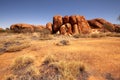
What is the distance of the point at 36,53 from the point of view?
1138 cm

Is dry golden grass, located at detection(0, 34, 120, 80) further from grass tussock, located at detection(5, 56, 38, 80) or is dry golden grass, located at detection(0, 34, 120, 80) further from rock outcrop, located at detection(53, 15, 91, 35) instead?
rock outcrop, located at detection(53, 15, 91, 35)

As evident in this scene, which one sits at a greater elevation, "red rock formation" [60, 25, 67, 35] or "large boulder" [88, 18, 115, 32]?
"large boulder" [88, 18, 115, 32]

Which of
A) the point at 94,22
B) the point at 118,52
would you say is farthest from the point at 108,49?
the point at 94,22

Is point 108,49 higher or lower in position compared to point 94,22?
lower

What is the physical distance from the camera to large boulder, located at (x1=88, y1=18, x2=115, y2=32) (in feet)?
132

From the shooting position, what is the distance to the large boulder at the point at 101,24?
40.4 m

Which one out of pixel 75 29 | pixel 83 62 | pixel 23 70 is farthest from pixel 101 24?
pixel 23 70

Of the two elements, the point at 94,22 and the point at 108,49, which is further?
the point at 94,22

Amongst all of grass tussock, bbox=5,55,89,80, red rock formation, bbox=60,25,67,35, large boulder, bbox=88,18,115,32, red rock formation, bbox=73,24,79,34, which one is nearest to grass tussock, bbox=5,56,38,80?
grass tussock, bbox=5,55,89,80

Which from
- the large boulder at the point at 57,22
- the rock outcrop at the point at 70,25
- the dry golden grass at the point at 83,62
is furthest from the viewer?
the large boulder at the point at 57,22

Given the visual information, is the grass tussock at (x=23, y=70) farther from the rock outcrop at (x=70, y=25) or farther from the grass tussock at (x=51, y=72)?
the rock outcrop at (x=70, y=25)

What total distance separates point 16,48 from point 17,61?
3.24 m

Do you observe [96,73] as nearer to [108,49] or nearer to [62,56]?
[62,56]

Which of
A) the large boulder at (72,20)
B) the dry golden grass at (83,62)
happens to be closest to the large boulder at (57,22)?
the large boulder at (72,20)
